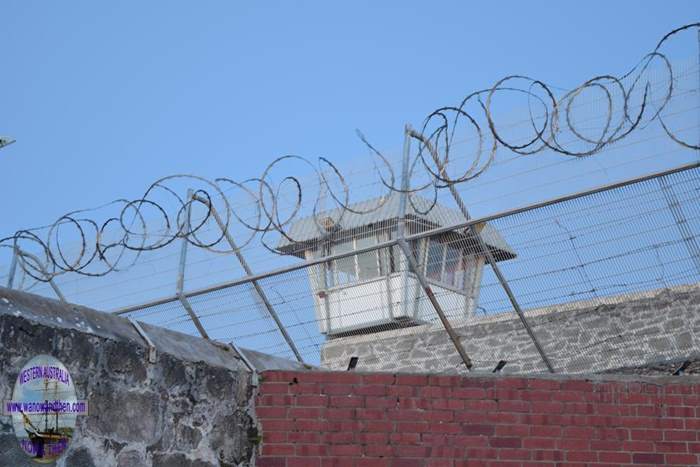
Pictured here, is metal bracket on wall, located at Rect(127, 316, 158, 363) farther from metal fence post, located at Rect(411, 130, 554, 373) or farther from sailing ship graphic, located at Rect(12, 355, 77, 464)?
metal fence post, located at Rect(411, 130, 554, 373)

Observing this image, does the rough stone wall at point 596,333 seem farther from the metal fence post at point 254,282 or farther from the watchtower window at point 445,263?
the metal fence post at point 254,282

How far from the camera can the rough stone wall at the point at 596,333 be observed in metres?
10.2

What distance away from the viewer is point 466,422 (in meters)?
7.03

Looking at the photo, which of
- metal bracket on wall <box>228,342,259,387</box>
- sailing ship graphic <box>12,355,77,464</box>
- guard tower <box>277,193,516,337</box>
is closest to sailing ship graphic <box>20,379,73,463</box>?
sailing ship graphic <box>12,355,77,464</box>

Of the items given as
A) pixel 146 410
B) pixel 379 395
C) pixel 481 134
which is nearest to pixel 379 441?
pixel 379 395

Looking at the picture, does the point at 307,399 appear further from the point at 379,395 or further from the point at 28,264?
the point at 28,264

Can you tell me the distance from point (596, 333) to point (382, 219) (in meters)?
2.21

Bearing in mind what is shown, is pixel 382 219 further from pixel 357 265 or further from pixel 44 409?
pixel 44 409

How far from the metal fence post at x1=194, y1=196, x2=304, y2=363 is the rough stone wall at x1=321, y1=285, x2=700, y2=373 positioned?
2.03 meters

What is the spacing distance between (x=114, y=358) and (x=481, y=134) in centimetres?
440

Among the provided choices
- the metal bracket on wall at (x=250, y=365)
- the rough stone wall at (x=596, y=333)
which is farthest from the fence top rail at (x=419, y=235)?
the metal bracket on wall at (x=250, y=365)

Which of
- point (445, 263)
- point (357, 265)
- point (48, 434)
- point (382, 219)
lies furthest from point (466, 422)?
point (382, 219)

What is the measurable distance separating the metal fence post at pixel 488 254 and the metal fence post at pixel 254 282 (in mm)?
1996

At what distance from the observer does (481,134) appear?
9477mm
